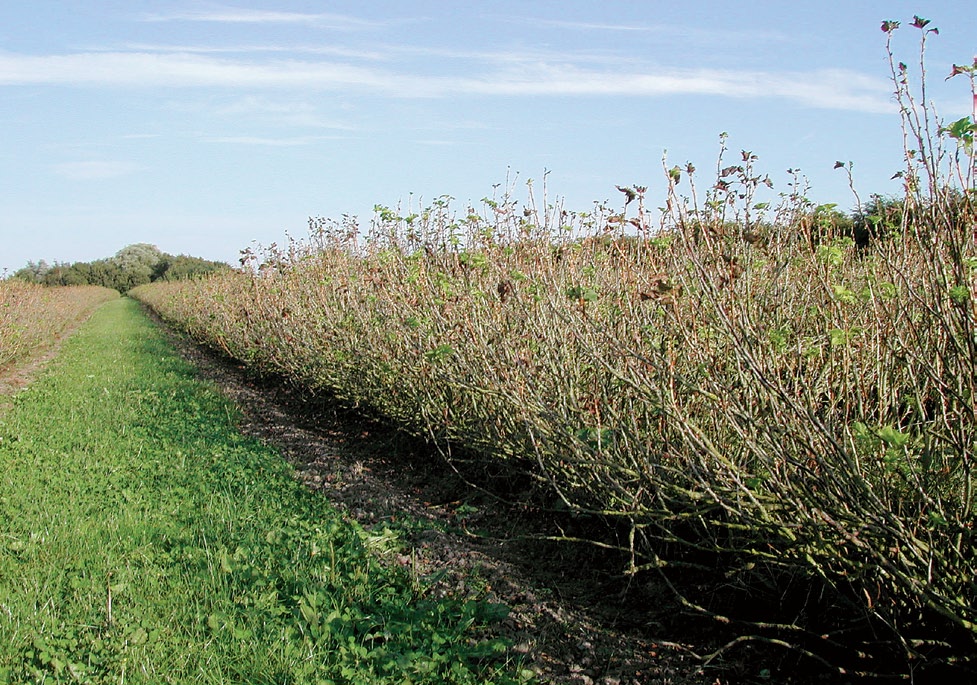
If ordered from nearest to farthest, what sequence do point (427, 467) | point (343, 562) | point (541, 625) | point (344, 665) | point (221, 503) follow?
point (344, 665) → point (541, 625) → point (343, 562) → point (221, 503) → point (427, 467)

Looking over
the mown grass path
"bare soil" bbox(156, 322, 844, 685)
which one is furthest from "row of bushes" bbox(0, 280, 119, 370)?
"bare soil" bbox(156, 322, 844, 685)

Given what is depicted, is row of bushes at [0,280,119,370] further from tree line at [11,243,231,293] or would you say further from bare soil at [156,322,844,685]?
tree line at [11,243,231,293]

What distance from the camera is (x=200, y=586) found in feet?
11.7

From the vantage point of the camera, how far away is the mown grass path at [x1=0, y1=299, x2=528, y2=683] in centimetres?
296

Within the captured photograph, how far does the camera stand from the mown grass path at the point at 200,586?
2965mm

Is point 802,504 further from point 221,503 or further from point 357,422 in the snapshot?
point 357,422

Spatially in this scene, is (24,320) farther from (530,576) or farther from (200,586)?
(530,576)

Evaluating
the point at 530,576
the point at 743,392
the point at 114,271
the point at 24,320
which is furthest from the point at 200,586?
the point at 114,271

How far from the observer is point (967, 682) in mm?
2551

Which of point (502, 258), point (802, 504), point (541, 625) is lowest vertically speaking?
point (541, 625)

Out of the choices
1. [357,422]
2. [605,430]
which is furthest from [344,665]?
[357,422]

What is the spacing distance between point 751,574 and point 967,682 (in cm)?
90

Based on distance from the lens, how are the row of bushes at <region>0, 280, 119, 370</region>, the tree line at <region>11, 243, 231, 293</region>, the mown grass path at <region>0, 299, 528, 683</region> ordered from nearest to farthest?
1. the mown grass path at <region>0, 299, 528, 683</region>
2. the row of bushes at <region>0, 280, 119, 370</region>
3. the tree line at <region>11, 243, 231, 293</region>

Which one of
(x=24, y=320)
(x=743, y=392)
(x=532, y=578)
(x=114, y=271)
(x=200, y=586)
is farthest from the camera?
(x=114, y=271)
